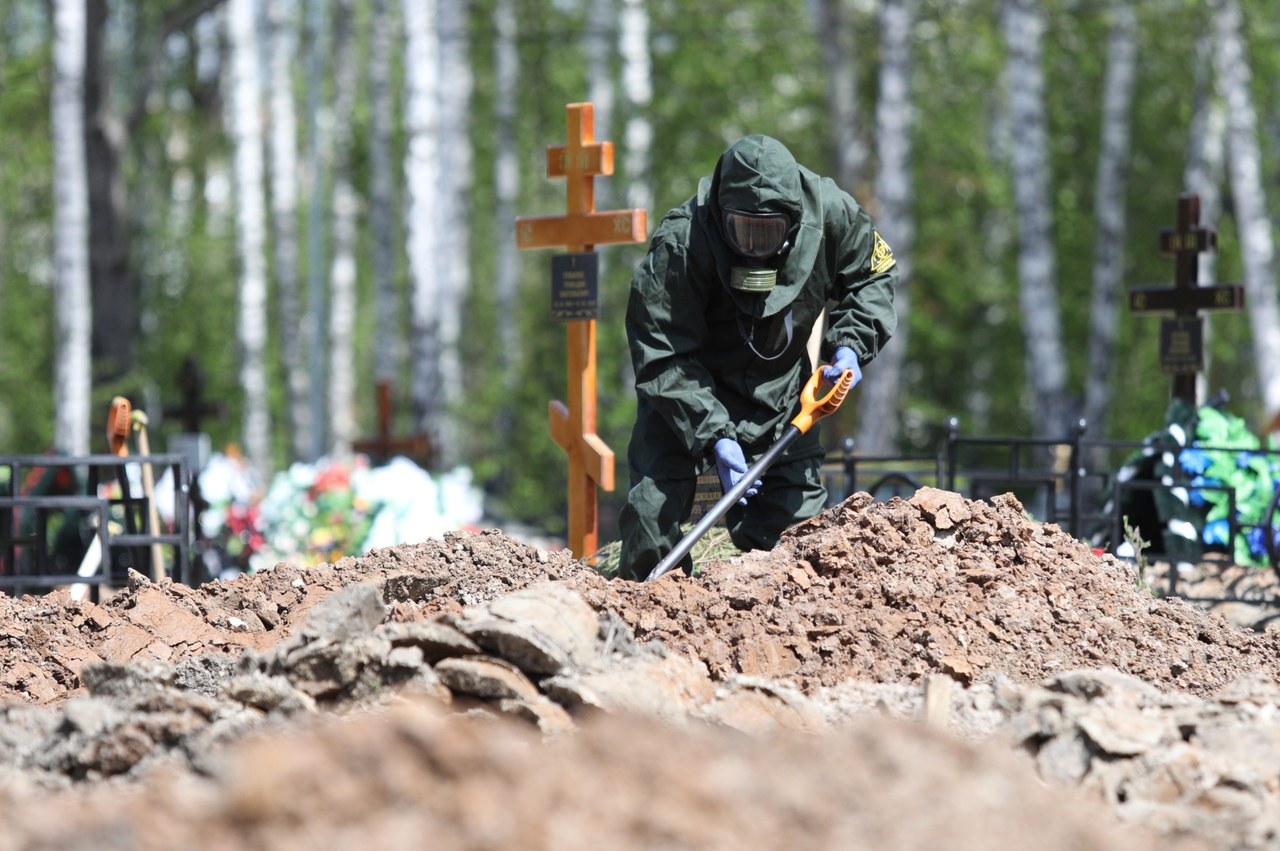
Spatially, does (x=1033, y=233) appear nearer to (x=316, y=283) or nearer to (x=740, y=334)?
(x=316, y=283)

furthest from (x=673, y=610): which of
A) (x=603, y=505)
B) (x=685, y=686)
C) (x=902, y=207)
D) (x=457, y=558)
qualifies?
(x=902, y=207)

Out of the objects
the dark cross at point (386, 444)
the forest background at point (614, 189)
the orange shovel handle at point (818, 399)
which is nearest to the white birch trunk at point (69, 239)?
the forest background at point (614, 189)

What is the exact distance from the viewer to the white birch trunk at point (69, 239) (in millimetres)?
12039

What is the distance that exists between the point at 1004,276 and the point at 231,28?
966 centimetres

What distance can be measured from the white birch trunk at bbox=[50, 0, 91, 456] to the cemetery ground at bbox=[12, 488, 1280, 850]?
21.4 ft

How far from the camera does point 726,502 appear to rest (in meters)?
5.59

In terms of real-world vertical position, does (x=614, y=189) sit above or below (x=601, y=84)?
below

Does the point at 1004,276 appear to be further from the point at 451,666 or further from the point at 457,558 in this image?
the point at 451,666

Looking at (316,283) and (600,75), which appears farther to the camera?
(316,283)

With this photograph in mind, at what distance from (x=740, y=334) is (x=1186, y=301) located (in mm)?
5317

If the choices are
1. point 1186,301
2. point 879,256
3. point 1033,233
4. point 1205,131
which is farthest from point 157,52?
point 879,256

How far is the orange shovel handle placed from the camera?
5914mm

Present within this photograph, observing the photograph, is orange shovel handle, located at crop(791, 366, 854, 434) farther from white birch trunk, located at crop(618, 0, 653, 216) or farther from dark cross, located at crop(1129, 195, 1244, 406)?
white birch trunk, located at crop(618, 0, 653, 216)

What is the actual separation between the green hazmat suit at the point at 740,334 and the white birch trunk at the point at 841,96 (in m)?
Result: 10.5
